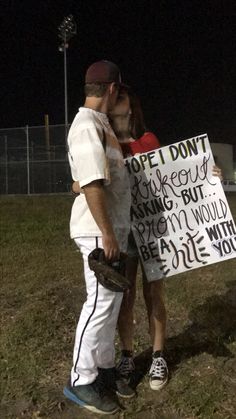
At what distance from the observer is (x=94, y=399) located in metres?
3.60

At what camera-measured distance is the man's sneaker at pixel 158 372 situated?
392 centimetres

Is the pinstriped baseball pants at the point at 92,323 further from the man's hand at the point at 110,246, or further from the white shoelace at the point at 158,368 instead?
the white shoelace at the point at 158,368

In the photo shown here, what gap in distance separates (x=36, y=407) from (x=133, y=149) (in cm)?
176

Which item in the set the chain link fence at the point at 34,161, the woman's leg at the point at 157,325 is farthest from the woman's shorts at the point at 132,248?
the chain link fence at the point at 34,161

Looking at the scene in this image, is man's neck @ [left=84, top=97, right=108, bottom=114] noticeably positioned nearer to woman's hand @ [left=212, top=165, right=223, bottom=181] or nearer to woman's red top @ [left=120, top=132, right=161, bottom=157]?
woman's red top @ [left=120, top=132, right=161, bottom=157]

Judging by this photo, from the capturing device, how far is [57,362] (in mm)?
4371

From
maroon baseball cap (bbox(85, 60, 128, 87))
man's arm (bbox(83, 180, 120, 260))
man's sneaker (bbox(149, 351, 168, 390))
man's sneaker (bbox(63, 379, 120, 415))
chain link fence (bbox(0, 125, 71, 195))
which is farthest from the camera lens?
chain link fence (bbox(0, 125, 71, 195))

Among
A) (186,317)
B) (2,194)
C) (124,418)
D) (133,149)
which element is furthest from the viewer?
(2,194)

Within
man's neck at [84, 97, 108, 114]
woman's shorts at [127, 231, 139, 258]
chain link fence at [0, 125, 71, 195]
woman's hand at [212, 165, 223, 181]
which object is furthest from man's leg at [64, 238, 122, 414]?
chain link fence at [0, 125, 71, 195]

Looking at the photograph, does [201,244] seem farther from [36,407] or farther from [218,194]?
[36,407]

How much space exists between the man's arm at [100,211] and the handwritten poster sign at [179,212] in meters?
0.71

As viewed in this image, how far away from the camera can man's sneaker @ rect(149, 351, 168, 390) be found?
3922mm

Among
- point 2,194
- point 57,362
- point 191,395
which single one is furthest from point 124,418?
point 2,194

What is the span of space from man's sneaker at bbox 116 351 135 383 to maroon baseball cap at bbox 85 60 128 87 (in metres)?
1.81
